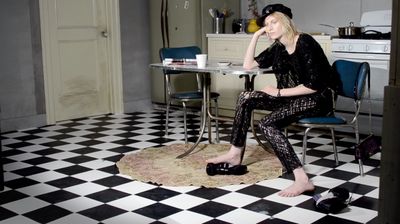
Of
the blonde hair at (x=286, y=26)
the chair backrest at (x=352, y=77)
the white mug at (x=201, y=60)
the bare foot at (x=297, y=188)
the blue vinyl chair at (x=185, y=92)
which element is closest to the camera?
the bare foot at (x=297, y=188)

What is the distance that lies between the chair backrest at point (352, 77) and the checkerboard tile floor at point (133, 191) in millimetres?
573

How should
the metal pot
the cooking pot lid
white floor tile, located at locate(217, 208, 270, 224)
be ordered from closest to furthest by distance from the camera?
white floor tile, located at locate(217, 208, 270, 224) → the metal pot → the cooking pot lid

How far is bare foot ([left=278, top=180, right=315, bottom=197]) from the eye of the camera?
3.63m

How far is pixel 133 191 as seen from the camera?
3.80m

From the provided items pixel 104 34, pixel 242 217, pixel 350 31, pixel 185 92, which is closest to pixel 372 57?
pixel 350 31

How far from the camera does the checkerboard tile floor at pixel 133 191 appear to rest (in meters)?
3.31

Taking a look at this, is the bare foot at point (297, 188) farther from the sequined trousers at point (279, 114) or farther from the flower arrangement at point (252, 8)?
the flower arrangement at point (252, 8)

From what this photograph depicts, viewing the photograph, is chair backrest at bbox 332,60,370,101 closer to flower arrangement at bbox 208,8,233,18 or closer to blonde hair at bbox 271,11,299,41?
blonde hair at bbox 271,11,299,41

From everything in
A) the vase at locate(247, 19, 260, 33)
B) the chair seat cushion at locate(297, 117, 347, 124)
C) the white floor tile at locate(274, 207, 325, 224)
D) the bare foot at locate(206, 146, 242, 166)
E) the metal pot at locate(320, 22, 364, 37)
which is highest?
the vase at locate(247, 19, 260, 33)

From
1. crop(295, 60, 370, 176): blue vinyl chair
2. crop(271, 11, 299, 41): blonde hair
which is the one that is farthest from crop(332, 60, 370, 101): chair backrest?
crop(271, 11, 299, 41): blonde hair

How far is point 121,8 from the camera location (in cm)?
672

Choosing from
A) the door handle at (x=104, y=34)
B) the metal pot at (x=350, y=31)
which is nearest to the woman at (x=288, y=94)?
the metal pot at (x=350, y=31)

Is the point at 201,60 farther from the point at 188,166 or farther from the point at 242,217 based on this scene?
the point at 242,217

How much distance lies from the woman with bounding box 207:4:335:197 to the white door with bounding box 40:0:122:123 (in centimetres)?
281
